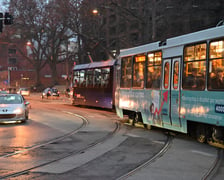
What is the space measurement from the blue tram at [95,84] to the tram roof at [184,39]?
27.3ft

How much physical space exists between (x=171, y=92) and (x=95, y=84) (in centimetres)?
1370

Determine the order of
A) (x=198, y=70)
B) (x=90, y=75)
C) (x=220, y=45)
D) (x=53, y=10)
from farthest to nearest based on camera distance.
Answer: (x=53, y=10), (x=90, y=75), (x=198, y=70), (x=220, y=45)

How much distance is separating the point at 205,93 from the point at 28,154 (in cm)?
467

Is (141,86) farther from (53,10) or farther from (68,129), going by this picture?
(53,10)

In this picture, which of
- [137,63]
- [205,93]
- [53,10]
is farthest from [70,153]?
[53,10]

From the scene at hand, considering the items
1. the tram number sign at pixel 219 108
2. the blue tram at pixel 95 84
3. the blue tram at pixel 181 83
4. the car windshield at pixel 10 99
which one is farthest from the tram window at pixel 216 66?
the blue tram at pixel 95 84

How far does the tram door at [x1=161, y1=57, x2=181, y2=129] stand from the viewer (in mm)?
11070

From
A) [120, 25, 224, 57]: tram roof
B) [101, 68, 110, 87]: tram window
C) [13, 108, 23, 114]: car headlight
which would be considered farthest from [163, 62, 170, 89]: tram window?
[101, 68, 110, 87]: tram window

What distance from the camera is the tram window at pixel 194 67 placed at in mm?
9812

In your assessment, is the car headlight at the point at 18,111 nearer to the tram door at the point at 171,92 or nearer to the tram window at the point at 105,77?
the tram door at the point at 171,92

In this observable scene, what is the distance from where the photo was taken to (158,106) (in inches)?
482

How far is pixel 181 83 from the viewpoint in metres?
10.8

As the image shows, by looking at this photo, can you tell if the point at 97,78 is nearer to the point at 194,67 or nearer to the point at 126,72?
the point at 126,72

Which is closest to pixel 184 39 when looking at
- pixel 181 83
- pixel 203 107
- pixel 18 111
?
pixel 181 83
